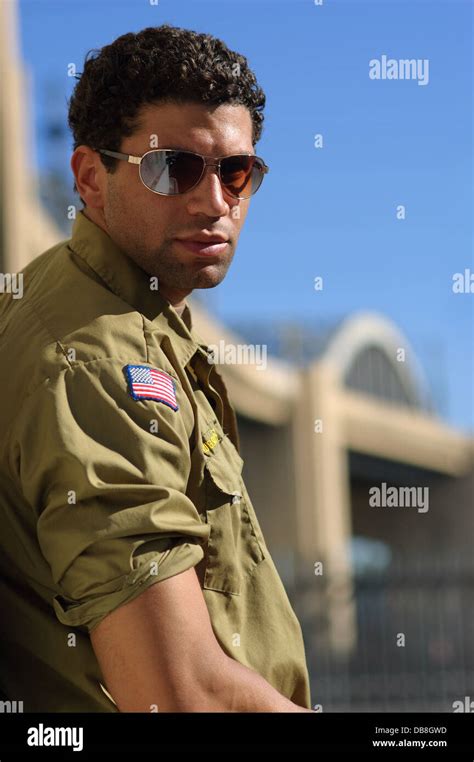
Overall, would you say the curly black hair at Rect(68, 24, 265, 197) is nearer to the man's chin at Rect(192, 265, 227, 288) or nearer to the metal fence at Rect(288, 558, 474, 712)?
the man's chin at Rect(192, 265, 227, 288)

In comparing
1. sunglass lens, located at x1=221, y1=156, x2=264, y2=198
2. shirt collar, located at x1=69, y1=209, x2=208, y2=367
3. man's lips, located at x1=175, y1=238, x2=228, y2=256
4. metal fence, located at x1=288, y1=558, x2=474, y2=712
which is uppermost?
sunglass lens, located at x1=221, y1=156, x2=264, y2=198

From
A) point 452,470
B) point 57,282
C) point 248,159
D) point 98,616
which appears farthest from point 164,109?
point 452,470

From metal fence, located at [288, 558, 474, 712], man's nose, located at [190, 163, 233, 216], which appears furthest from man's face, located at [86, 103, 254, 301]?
metal fence, located at [288, 558, 474, 712]

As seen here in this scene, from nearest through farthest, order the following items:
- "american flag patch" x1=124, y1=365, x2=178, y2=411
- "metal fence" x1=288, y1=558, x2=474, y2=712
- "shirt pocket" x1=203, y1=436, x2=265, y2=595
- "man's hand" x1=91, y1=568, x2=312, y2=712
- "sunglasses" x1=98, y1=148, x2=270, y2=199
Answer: "man's hand" x1=91, y1=568, x2=312, y2=712, "american flag patch" x1=124, y1=365, x2=178, y2=411, "shirt pocket" x1=203, y1=436, x2=265, y2=595, "sunglasses" x1=98, y1=148, x2=270, y2=199, "metal fence" x1=288, y1=558, x2=474, y2=712

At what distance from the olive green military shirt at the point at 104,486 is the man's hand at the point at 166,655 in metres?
0.03

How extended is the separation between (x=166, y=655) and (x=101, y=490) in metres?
0.27

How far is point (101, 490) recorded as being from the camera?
6.46 feet

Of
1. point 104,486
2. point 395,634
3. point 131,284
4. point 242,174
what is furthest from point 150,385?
point 395,634

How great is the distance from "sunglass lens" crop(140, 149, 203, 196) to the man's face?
2 cm

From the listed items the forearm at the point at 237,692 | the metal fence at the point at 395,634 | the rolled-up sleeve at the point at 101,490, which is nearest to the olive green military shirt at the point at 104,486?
the rolled-up sleeve at the point at 101,490

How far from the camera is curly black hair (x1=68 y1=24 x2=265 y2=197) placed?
2.36 meters

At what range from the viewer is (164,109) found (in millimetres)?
2369
